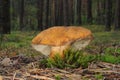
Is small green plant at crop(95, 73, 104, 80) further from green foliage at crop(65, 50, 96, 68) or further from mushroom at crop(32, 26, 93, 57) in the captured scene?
mushroom at crop(32, 26, 93, 57)

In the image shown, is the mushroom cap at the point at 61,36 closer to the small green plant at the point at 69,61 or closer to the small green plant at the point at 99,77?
the small green plant at the point at 69,61

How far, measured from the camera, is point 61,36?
18.5 feet

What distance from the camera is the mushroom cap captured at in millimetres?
5625

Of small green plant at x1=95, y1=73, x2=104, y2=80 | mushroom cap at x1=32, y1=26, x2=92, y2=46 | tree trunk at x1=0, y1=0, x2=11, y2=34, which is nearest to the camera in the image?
small green plant at x1=95, y1=73, x2=104, y2=80

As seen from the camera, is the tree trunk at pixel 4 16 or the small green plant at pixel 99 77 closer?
the small green plant at pixel 99 77

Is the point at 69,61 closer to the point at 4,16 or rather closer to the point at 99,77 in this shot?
A: the point at 99,77

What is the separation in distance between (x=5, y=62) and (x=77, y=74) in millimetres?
1681

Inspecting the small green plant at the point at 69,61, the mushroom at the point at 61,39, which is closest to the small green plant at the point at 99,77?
the small green plant at the point at 69,61

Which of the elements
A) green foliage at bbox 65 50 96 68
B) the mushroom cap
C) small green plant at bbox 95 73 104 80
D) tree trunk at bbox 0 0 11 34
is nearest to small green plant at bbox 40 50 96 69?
green foliage at bbox 65 50 96 68

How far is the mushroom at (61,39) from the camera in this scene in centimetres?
563

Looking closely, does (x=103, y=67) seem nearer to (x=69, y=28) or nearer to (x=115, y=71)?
(x=115, y=71)

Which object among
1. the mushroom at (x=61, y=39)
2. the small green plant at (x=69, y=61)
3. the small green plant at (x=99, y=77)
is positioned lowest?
the small green plant at (x=99, y=77)

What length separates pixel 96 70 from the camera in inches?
226

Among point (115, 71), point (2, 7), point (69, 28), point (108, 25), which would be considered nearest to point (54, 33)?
point (69, 28)
